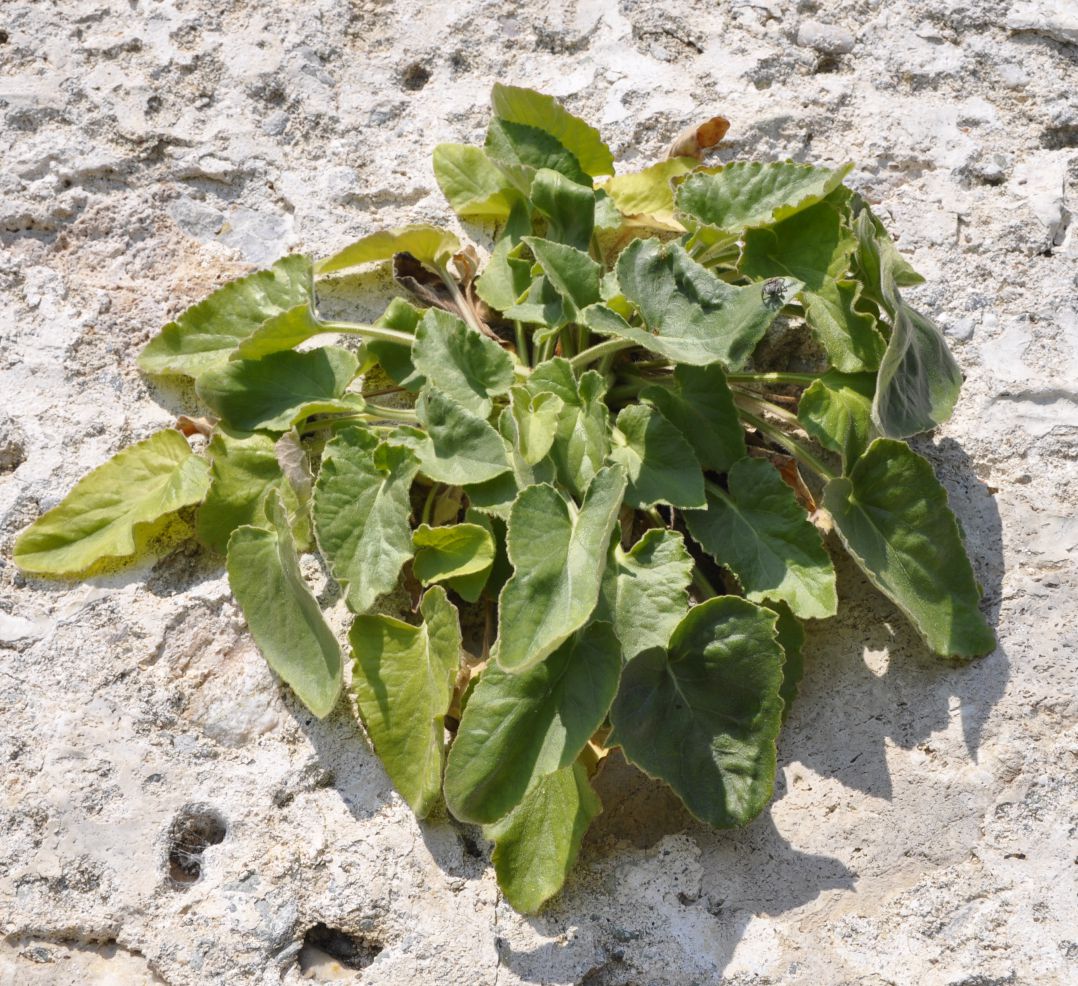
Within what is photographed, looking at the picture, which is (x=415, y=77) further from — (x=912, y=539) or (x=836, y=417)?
(x=912, y=539)

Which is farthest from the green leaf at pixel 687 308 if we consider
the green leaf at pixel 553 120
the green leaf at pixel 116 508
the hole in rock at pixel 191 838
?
the hole in rock at pixel 191 838

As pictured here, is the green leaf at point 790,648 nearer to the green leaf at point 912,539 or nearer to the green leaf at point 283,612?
the green leaf at point 912,539

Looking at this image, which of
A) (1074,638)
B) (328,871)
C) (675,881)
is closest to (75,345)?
(328,871)

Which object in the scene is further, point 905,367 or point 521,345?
point 521,345

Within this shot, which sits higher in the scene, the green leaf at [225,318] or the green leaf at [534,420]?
the green leaf at [225,318]

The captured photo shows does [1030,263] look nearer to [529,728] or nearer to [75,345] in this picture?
[529,728]

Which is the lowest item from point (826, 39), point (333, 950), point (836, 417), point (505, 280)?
point (333, 950)

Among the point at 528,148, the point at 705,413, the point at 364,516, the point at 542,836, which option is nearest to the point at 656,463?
the point at 705,413
